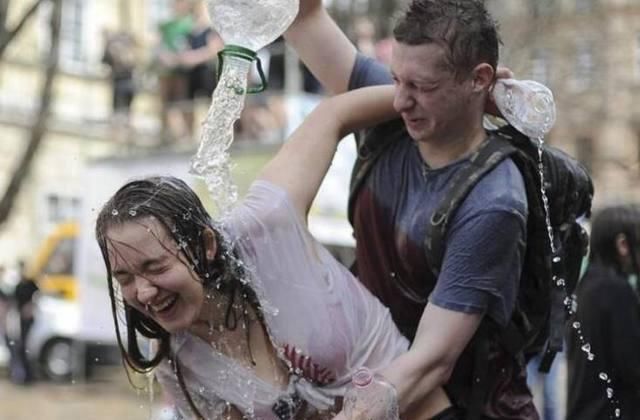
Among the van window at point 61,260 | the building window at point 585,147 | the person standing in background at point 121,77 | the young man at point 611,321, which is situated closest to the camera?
the young man at point 611,321

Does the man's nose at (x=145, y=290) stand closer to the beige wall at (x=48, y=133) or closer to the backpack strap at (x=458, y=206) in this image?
the backpack strap at (x=458, y=206)

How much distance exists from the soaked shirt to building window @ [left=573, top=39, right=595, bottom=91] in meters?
19.4

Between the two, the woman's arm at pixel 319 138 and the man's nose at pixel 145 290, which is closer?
the man's nose at pixel 145 290

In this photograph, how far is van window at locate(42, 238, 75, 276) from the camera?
19.6 meters

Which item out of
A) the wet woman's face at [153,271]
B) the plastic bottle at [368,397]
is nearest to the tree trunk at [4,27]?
the wet woman's face at [153,271]

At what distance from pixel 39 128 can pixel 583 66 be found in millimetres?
A: 12513

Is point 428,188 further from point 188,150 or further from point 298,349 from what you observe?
point 188,150

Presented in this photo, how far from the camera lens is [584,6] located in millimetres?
23031

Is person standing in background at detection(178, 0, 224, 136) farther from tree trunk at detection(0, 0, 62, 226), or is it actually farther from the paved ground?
the paved ground

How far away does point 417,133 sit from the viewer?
10.3 ft

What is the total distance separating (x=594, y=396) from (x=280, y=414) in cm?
295

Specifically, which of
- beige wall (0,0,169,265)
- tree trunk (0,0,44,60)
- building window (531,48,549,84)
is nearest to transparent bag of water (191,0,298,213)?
tree trunk (0,0,44,60)

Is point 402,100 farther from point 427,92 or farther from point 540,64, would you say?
point 540,64

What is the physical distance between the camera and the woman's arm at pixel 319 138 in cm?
309
